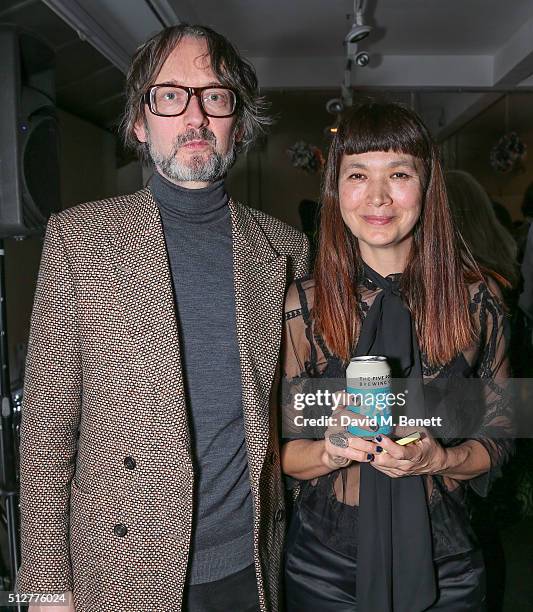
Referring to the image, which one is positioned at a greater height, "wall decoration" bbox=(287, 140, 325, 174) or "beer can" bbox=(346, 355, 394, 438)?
"wall decoration" bbox=(287, 140, 325, 174)

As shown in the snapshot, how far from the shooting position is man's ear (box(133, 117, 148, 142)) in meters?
1.23

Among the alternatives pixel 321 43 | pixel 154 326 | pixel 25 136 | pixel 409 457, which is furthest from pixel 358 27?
pixel 409 457

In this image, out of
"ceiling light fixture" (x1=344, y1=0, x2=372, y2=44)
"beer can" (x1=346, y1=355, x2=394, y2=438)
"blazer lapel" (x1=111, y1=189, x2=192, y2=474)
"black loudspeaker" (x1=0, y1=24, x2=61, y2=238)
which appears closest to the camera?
"beer can" (x1=346, y1=355, x2=394, y2=438)

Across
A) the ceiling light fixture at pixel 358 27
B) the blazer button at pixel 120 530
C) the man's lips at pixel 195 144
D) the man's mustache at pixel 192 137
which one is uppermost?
the ceiling light fixture at pixel 358 27

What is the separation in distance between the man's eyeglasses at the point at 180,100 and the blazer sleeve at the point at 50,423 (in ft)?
0.90

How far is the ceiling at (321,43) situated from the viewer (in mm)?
1819

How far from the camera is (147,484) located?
3.52 feet

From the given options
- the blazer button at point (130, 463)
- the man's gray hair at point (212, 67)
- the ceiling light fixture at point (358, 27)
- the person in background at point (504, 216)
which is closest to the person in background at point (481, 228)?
the person in background at point (504, 216)

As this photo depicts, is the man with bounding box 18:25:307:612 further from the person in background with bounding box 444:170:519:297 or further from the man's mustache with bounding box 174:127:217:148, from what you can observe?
the person in background with bounding box 444:170:519:297

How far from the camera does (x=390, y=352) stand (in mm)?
1131

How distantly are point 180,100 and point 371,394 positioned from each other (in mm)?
622

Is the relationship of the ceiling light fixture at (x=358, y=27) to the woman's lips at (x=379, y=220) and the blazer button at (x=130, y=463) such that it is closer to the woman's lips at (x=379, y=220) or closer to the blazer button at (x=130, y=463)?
the woman's lips at (x=379, y=220)

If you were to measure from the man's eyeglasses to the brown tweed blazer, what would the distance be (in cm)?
18

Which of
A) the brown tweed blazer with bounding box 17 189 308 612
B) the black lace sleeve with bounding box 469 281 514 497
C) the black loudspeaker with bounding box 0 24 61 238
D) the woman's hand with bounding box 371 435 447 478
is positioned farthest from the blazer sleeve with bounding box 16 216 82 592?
the black lace sleeve with bounding box 469 281 514 497
